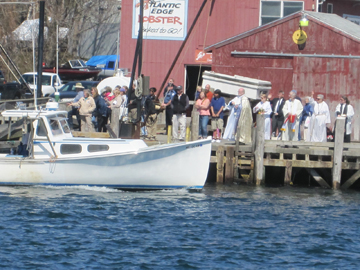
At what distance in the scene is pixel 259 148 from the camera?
58.5 ft

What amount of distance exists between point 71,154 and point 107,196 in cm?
138

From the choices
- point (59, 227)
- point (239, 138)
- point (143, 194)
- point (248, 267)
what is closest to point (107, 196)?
point (143, 194)

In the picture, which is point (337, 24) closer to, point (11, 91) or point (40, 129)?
point (40, 129)

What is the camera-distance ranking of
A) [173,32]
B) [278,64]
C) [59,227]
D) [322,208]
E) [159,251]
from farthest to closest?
[173,32]
[278,64]
[322,208]
[59,227]
[159,251]

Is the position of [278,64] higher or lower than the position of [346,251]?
higher

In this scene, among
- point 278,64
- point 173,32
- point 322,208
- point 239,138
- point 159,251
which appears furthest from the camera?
point 173,32

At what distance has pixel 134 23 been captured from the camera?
2745 centimetres

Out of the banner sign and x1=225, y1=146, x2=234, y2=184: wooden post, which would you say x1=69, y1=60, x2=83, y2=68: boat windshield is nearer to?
the banner sign

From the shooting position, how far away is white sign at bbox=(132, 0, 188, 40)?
27078 millimetres

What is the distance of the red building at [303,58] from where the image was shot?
21141mm

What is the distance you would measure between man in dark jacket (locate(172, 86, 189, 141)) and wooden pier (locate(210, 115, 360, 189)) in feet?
4.45

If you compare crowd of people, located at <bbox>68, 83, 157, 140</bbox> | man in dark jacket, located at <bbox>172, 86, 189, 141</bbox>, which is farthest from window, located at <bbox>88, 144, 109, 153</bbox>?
man in dark jacket, located at <bbox>172, 86, 189, 141</bbox>

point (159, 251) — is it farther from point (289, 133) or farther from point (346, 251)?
point (289, 133)

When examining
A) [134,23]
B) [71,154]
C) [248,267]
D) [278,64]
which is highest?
[134,23]
